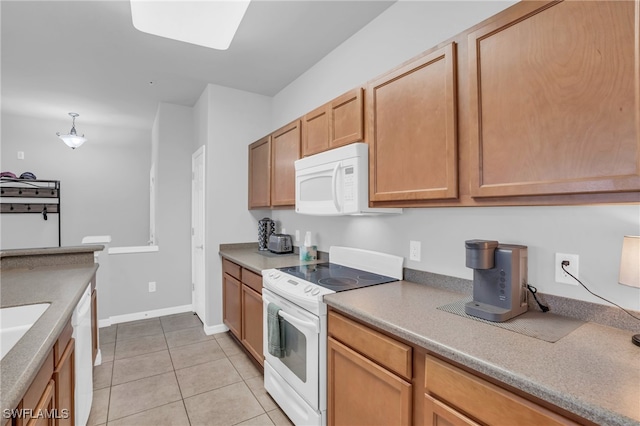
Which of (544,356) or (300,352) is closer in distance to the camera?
(544,356)

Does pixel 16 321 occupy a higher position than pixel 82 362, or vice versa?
A: pixel 16 321

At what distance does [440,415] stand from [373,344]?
355mm

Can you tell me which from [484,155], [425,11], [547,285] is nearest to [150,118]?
[425,11]

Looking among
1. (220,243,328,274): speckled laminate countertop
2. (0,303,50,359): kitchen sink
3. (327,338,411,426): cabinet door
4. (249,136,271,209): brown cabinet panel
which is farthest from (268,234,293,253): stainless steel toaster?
(0,303,50,359): kitchen sink

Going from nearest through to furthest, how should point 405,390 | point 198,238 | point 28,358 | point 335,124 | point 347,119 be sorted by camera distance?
point 28,358
point 405,390
point 347,119
point 335,124
point 198,238

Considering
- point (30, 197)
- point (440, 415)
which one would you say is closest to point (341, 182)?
point (440, 415)

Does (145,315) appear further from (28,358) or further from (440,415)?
(440,415)

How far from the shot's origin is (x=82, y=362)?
1.75 meters

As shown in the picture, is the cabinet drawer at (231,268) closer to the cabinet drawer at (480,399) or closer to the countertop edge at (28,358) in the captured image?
the countertop edge at (28,358)

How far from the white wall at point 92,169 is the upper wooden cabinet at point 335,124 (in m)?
4.19

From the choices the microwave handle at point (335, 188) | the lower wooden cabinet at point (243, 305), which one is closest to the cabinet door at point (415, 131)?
the microwave handle at point (335, 188)

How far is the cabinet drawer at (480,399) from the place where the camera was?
0.82 m

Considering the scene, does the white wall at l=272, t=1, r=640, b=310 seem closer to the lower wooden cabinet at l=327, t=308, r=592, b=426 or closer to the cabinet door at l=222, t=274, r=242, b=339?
the lower wooden cabinet at l=327, t=308, r=592, b=426

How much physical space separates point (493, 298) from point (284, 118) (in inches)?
112
